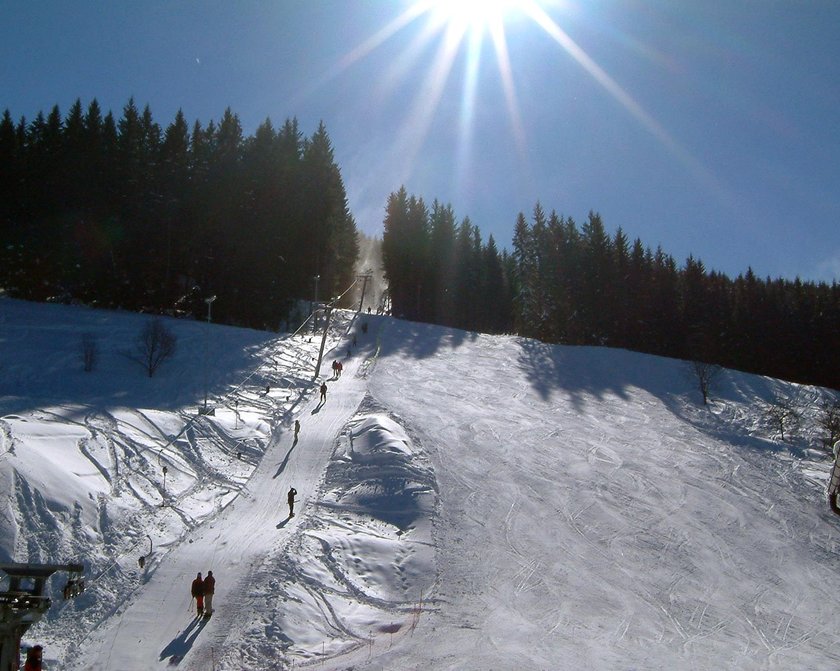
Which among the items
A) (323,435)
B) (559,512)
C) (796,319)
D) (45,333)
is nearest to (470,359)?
(323,435)

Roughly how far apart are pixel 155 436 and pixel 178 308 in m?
24.5

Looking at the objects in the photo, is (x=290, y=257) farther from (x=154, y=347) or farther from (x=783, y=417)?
(x=783, y=417)

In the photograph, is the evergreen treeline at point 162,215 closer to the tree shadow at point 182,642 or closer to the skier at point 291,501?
the skier at point 291,501

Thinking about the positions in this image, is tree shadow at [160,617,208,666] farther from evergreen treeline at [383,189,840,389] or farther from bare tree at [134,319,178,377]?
evergreen treeline at [383,189,840,389]

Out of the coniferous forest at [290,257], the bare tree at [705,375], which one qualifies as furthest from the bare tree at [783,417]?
the coniferous forest at [290,257]

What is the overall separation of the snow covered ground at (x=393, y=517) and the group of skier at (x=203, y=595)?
261 mm

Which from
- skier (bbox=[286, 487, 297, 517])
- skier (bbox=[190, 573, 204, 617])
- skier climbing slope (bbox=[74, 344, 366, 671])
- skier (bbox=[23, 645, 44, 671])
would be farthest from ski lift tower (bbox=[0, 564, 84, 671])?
skier (bbox=[286, 487, 297, 517])

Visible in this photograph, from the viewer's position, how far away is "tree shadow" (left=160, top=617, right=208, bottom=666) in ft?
41.5

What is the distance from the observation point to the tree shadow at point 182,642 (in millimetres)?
12655

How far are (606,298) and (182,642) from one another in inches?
1976

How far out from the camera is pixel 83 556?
632 inches

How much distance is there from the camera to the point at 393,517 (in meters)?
21.2

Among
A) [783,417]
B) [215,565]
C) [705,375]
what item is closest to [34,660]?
[215,565]

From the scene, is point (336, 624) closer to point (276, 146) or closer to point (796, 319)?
point (276, 146)
